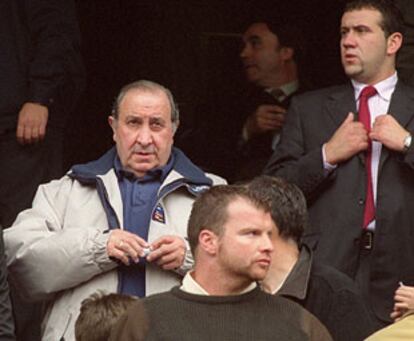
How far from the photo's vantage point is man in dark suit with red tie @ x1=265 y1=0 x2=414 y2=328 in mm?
7637

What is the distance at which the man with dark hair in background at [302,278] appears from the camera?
21.1 feet

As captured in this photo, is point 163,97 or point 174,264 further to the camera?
point 163,97

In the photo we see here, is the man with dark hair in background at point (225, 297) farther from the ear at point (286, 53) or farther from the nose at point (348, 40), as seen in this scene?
the ear at point (286, 53)

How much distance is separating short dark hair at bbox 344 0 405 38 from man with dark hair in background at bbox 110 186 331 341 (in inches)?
85.5

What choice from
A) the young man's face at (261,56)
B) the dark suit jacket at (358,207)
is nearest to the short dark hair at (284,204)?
the dark suit jacket at (358,207)

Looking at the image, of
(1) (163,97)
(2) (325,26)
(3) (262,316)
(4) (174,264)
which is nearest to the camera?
(3) (262,316)

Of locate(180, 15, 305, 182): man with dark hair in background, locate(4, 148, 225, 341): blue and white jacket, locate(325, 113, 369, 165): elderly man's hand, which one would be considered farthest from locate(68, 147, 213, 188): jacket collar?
locate(180, 15, 305, 182): man with dark hair in background

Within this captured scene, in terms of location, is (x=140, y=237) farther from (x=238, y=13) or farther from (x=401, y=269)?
(x=238, y=13)

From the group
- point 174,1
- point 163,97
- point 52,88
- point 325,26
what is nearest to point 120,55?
point 174,1

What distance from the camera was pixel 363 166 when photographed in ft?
25.4

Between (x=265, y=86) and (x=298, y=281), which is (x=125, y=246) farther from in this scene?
(x=265, y=86)

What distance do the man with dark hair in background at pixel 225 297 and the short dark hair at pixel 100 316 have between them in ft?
0.86

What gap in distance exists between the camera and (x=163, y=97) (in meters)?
7.37

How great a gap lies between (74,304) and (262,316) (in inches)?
53.5
